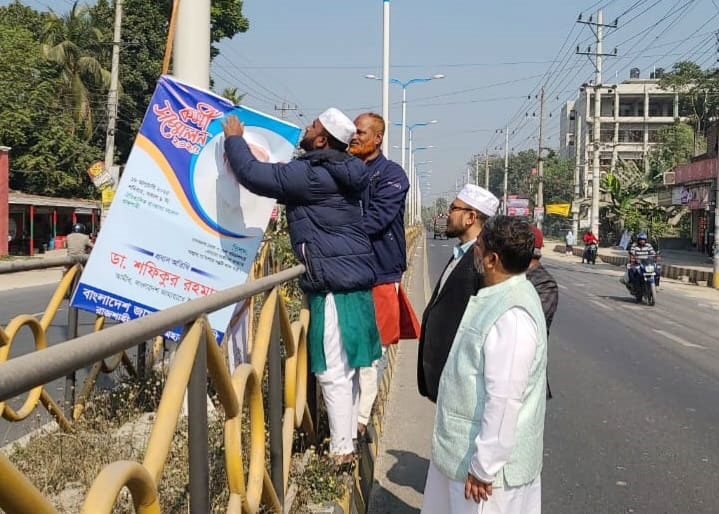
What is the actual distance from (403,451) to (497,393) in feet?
10.5

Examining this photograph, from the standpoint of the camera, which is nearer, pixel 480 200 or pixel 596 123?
pixel 480 200

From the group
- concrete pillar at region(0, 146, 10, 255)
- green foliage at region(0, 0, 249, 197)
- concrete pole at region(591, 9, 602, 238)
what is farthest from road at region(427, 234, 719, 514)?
green foliage at region(0, 0, 249, 197)

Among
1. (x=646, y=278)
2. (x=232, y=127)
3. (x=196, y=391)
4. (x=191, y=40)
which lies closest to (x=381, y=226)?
(x=232, y=127)

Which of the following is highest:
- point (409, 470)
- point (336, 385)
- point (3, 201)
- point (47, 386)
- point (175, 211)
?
point (3, 201)

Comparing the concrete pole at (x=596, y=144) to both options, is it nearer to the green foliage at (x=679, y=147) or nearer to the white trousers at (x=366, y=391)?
the green foliage at (x=679, y=147)

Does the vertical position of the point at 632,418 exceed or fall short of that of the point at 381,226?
it falls short

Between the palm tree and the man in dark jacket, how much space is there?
38614mm

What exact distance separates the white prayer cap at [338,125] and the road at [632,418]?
2.42 meters

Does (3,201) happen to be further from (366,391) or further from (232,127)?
(232,127)

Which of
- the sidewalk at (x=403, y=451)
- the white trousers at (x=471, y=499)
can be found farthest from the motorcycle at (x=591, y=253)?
the white trousers at (x=471, y=499)

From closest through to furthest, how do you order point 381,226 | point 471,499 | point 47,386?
point 471,499 → point 47,386 → point 381,226

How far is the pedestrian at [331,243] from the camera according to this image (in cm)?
356

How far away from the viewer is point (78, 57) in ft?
133

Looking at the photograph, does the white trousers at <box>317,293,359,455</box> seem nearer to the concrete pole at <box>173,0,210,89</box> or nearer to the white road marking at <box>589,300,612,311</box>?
the concrete pole at <box>173,0,210,89</box>
